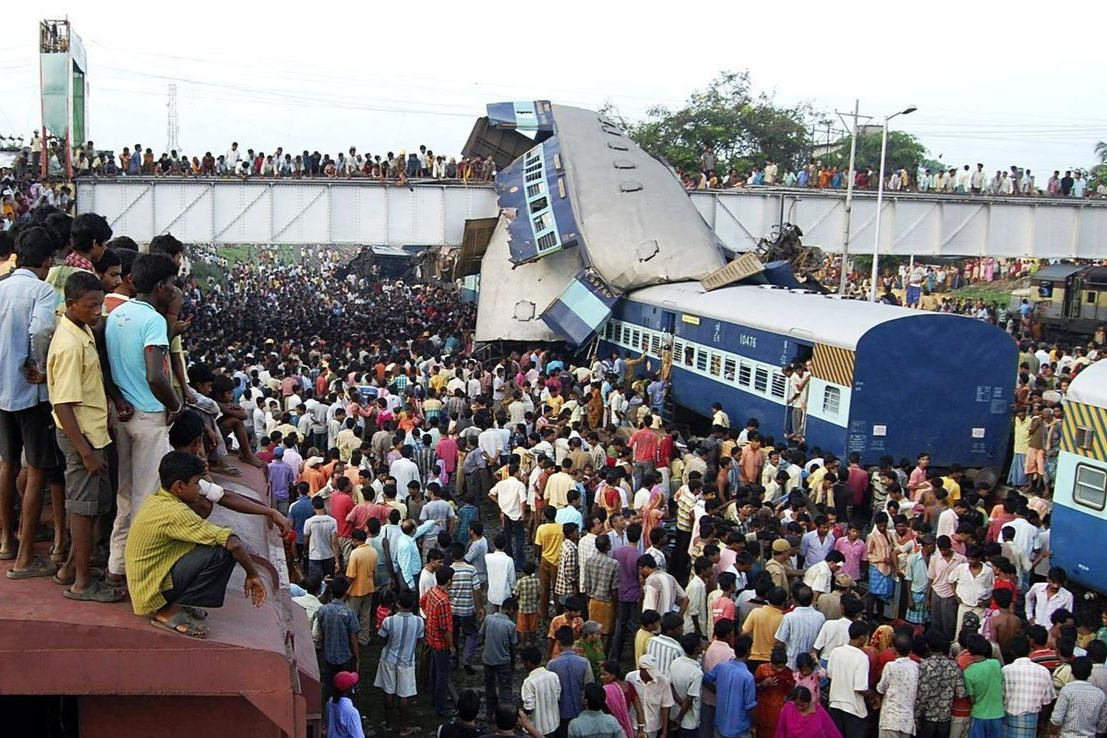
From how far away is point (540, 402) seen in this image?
19.2 m

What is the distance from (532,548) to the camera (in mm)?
13742

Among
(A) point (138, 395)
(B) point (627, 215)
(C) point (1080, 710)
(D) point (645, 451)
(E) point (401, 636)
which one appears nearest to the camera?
(A) point (138, 395)

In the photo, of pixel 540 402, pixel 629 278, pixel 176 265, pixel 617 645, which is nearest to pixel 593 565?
pixel 617 645

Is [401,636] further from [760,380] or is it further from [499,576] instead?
[760,380]

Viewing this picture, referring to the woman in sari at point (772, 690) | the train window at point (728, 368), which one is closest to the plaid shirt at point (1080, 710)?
the woman in sari at point (772, 690)

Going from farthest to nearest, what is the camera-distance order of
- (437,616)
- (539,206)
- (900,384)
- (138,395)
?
(539,206) < (900,384) < (437,616) < (138,395)

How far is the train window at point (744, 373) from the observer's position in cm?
1888

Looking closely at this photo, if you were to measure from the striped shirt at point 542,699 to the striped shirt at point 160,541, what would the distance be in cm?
336

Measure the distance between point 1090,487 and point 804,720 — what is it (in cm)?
556

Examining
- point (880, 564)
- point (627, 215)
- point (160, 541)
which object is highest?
point (627, 215)

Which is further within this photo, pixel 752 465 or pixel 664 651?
pixel 752 465

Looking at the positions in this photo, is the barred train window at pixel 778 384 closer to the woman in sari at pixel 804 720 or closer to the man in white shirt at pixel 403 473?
the man in white shirt at pixel 403 473

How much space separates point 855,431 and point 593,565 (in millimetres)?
6924

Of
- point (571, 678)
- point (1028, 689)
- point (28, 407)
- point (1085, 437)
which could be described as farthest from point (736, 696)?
point (1085, 437)
